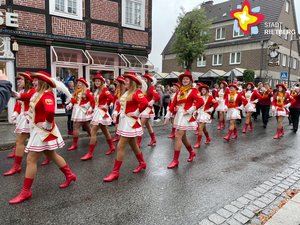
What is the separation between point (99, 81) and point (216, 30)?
3007 cm

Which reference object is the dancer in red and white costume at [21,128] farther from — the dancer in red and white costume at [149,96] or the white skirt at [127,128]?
the dancer in red and white costume at [149,96]

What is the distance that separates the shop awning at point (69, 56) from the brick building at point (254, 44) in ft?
53.6

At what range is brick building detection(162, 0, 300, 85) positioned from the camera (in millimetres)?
27750

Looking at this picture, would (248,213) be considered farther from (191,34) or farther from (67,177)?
(191,34)

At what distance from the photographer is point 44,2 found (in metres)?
11.1

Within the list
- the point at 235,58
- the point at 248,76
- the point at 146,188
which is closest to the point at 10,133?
the point at 146,188

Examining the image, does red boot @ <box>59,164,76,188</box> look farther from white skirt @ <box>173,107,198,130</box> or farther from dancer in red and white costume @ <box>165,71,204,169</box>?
white skirt @ <box>173,107,198,130</box>

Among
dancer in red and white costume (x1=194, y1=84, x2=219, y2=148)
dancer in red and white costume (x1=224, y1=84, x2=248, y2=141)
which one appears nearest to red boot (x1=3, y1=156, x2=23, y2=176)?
dancer in red and white costume (x1=194, y1=84, x2=219, y2=148)

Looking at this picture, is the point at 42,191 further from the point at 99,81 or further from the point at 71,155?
the point at 99,81

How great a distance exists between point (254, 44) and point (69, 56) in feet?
76.3

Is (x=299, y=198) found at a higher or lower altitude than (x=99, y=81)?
lower

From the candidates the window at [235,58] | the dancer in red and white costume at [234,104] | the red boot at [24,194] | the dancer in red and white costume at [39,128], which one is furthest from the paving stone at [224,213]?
the window at [235,58]

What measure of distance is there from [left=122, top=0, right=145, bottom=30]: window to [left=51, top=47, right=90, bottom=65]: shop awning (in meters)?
3.03

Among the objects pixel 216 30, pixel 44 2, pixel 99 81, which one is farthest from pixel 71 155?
pixel 216 30
